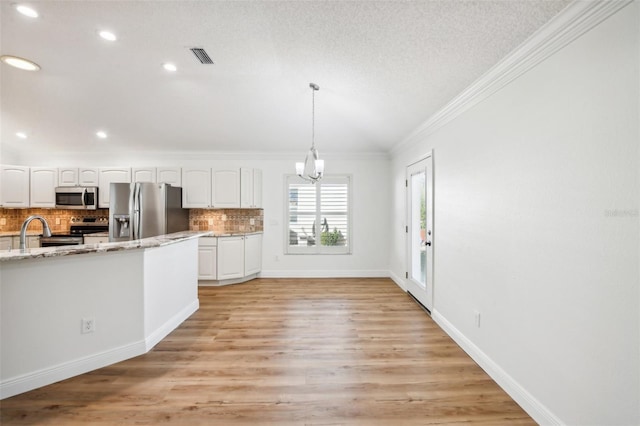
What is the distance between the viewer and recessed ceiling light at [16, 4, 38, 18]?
7.28 feet

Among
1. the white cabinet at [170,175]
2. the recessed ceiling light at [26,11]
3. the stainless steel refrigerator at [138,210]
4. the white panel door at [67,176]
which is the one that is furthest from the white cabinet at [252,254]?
the recessed ceiling light at [26,11]

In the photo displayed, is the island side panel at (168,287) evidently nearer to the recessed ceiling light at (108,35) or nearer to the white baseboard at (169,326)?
the white baseboard at (169,326)

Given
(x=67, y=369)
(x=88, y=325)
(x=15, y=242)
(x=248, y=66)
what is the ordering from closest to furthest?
1. (x=67, y=369)
2. (x=88, y=325)
3. (x=248, y=66)
4. (x=15, y=242)

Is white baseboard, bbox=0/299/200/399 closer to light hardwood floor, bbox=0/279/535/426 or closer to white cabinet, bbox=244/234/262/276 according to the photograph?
light hardwood floor, bbox=0/279/535/426

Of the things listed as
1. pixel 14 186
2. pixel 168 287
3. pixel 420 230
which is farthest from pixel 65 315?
pixel 14 186

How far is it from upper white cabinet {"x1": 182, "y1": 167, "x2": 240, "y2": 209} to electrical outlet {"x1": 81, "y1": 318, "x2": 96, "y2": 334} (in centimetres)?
304

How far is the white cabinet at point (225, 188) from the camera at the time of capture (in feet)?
17.2

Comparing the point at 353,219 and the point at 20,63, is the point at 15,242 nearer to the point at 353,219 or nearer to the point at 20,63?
the point at 20,63

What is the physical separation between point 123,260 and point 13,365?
3.09 feet

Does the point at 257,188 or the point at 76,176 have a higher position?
the point at 76,176

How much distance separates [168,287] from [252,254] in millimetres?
2281

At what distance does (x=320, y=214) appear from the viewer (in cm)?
568

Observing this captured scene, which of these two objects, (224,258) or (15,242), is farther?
(224,258)

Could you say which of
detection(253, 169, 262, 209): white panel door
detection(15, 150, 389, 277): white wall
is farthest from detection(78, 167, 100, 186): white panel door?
detection(253, 169, 262, 209): white panel door
